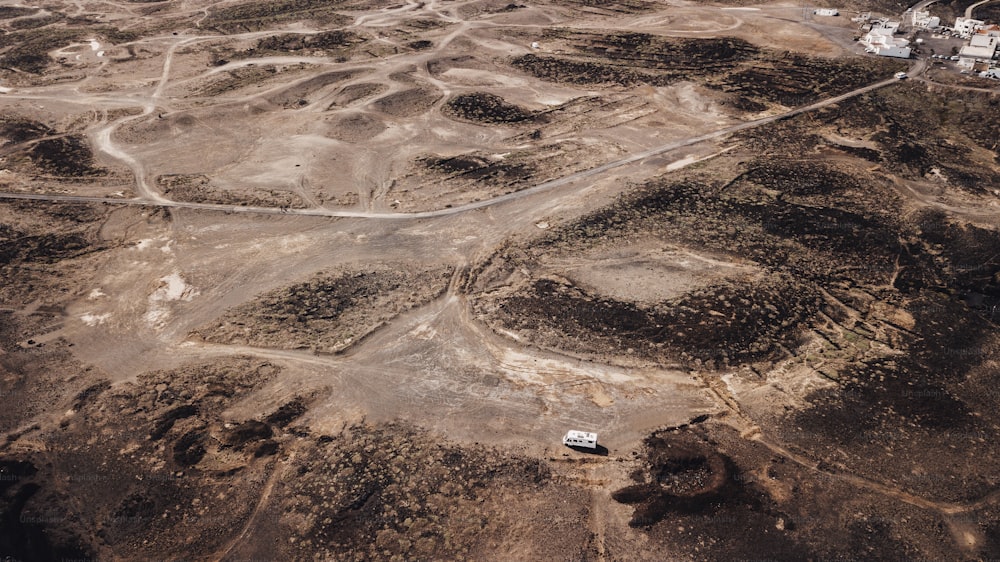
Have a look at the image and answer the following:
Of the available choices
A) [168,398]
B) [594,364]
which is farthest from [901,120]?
[168,398]

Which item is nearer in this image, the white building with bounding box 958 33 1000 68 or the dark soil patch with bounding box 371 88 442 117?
the dark soil patch with bounding box 371 88 442 117

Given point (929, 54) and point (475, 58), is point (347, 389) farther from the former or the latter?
point (929, 54)

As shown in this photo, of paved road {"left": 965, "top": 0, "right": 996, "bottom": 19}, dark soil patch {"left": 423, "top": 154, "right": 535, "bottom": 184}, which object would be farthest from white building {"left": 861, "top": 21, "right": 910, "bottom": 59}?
dark soil patch {"left": 423, "top": 154, "right": 535, "bottom": 184}

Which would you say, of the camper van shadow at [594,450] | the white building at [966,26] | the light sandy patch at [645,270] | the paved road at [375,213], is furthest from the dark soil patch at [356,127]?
the white building at [966,26]

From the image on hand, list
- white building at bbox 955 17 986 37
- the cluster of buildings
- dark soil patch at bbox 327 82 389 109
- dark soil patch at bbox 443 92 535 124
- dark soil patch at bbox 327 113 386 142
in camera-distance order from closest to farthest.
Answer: dark soil patch at bbox 327 113 386 142, dark soil patch at bbox 443 92 535 124, dark soil patch at bbox 327 82 389 109, the cluster of buildings, white building at bbox 955 17 986 37

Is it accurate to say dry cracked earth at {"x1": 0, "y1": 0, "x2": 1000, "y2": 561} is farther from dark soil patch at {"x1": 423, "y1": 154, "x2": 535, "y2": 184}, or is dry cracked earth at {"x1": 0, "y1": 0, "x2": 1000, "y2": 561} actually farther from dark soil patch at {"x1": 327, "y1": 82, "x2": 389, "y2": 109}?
dark soil patch at {"x1": 327, "y1": 82, "x2": 389, "y2": 109}
